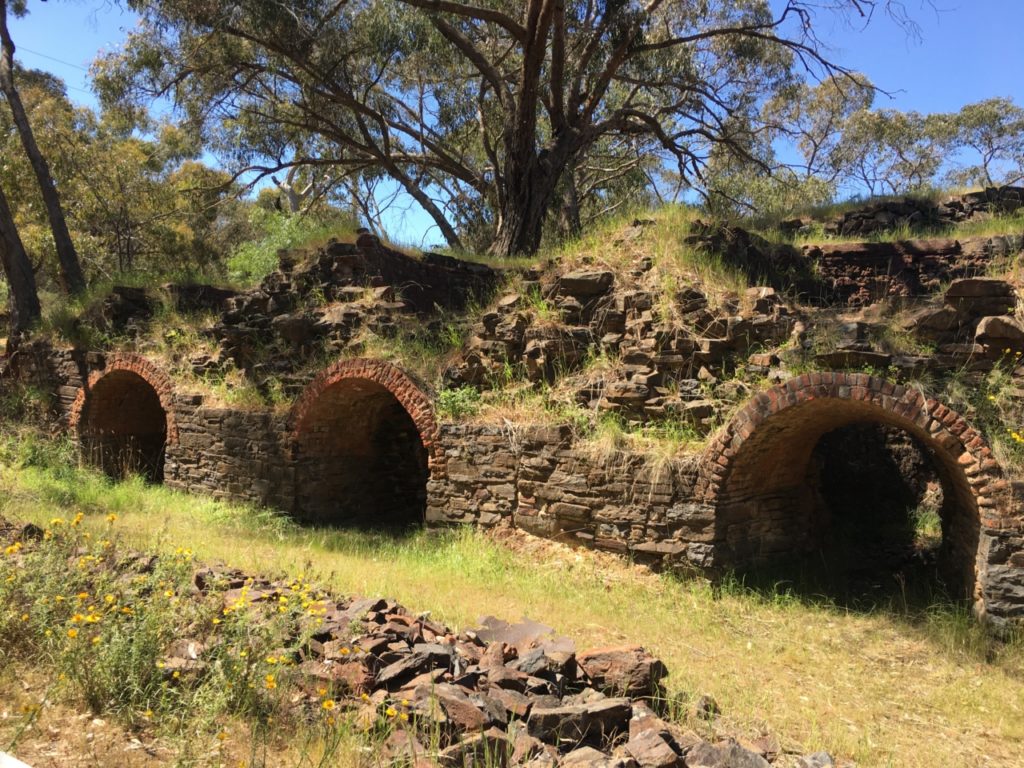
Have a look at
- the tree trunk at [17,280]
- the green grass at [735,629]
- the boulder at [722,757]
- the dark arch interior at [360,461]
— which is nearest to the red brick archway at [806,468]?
the green grass at [735,629]

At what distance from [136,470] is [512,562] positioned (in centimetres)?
808

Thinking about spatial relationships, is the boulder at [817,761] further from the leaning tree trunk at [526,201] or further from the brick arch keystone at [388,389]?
the leaning tree trunk at [526,201]

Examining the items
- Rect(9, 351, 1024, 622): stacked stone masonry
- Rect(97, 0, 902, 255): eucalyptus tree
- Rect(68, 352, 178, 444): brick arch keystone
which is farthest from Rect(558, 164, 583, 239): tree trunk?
Rect(68, 352, 178, 444): brick arch keystone

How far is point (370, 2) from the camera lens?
49.2ft

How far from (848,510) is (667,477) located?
13.8ft

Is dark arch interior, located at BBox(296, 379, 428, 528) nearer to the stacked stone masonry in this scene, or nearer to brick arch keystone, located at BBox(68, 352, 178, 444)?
the stacked stone masonry

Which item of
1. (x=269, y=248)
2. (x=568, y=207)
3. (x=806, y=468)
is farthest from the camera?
(x=568, y=207)

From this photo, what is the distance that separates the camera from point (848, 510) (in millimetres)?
10000

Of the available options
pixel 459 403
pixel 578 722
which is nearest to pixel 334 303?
pixel 459 403

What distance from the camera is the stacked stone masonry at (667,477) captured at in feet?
19.9

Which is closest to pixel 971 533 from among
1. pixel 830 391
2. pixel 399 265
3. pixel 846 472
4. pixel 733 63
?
pixel 830 391

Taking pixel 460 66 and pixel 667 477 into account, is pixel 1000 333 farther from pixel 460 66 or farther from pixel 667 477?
pixel 460 66

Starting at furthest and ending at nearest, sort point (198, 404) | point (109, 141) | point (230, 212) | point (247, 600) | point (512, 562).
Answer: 1. point (230, 212)
2. point (109, 141)
3. point (198, 404)
4. point (512, 562)
5. point (247, 600)

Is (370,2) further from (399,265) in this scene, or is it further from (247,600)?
(247,600)
